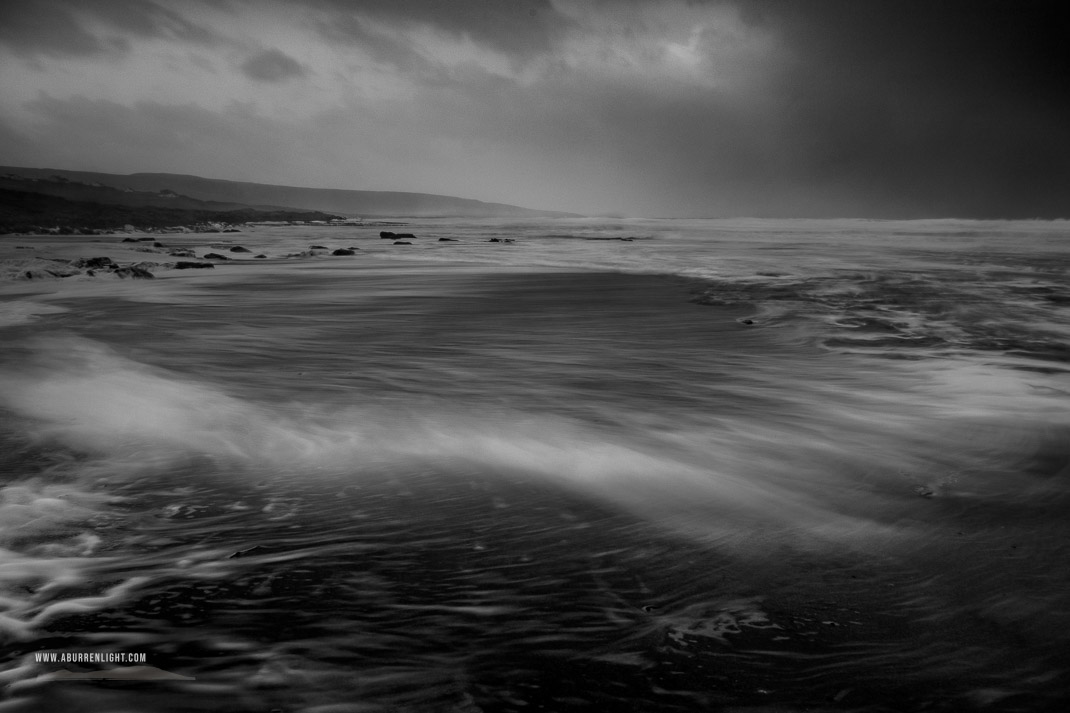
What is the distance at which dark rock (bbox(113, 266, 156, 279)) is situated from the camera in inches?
386

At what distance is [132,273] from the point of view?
987 centimetres

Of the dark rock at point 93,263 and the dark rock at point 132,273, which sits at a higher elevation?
the dark rock at point 93,263

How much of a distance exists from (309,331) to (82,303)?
129 inches

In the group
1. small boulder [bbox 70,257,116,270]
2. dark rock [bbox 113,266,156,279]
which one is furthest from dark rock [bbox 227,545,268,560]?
small boulder [bbox 70,257,116,270]

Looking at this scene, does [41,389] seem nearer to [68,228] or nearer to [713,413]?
[713,413]

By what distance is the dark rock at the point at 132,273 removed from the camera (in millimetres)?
9812

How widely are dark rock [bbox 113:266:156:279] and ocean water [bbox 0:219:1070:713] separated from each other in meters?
5.43

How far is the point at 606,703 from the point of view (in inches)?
47.1

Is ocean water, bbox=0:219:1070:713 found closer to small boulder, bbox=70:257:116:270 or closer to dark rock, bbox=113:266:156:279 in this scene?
dark rock, bbox=113:266:156:279

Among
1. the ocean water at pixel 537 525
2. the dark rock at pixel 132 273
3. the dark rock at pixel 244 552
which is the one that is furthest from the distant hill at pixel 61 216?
the dark rock at pixel 244 552

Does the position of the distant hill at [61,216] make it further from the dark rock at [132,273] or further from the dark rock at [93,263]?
the dark rock at [132,273]

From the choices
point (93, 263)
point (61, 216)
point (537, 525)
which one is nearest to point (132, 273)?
point (93, 263)

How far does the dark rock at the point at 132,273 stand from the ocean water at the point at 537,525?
214 inches

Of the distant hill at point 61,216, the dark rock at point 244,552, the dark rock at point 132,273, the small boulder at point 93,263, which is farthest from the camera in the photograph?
the distant hill at point 61,216
